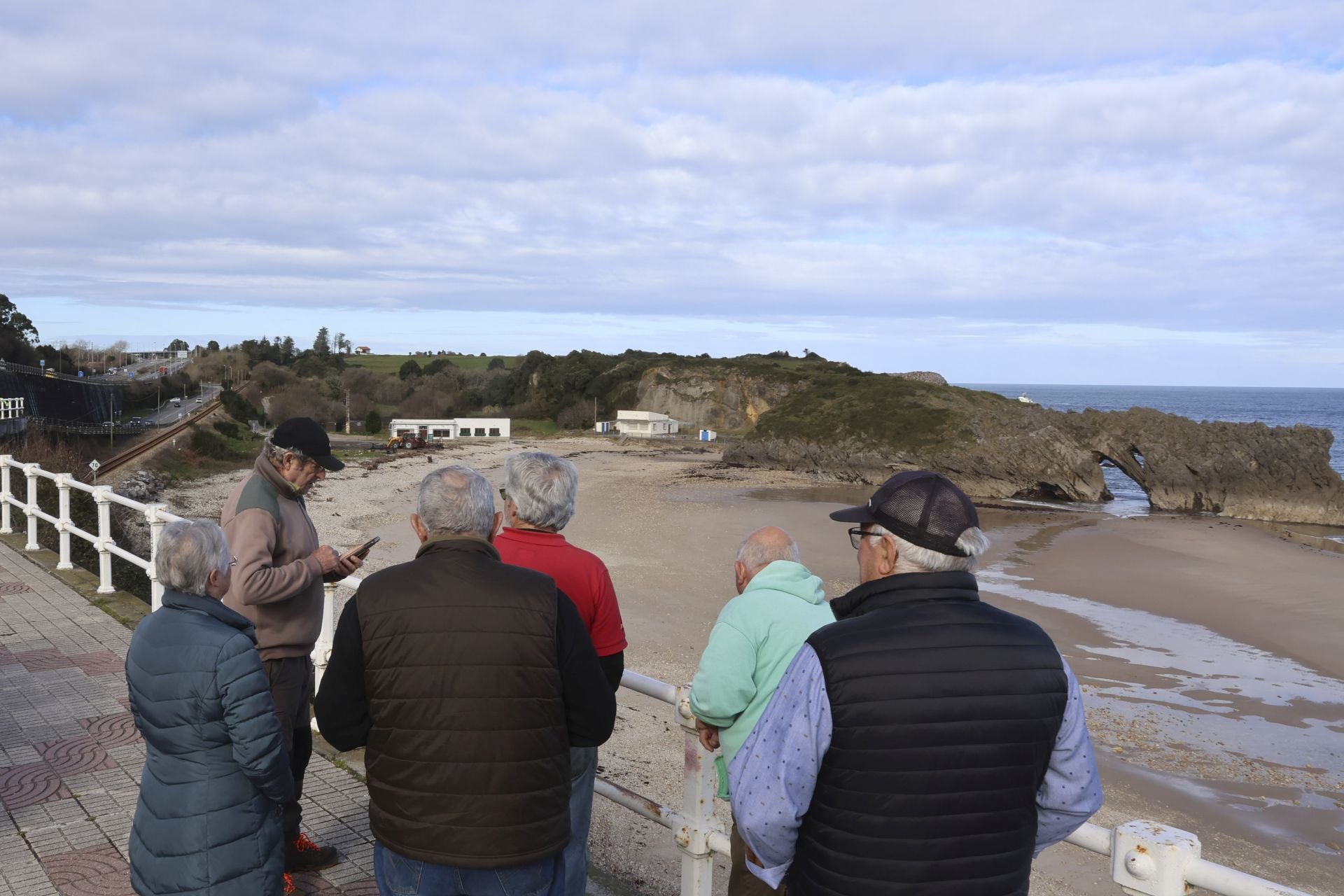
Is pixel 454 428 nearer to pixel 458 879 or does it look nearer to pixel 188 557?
pixel 188 557

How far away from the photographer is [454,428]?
66125 mm

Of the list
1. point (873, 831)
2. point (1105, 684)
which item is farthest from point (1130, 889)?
point (1105, 684)

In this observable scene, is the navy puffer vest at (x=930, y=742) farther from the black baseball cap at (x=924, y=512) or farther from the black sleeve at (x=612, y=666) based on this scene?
the black sleeve at (x=612, y=666)

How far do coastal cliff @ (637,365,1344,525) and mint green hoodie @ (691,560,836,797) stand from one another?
32747 millimetres

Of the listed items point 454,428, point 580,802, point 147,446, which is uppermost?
point 580,802

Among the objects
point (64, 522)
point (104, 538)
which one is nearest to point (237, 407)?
point (64, 522)

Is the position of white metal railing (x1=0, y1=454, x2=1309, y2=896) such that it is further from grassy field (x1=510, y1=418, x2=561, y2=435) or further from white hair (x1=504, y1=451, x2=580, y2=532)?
grassy field (x1=510, y1=418, x2=561, y2=435)

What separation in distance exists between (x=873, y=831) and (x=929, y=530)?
1.99 feet

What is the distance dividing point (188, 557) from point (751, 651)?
153cm

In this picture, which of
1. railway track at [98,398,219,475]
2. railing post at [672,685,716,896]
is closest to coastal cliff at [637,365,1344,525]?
railway track at [98,398,219,475]

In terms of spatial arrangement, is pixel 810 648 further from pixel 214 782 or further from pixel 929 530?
pixel 214 782

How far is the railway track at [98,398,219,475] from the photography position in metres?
31.2

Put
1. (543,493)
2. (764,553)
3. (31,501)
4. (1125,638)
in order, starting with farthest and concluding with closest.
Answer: (1125,638), (31,501), (543,493), (764,553)

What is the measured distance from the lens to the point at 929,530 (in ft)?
6.79
